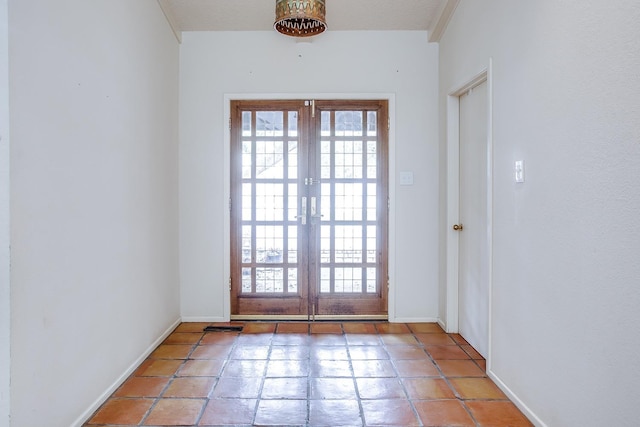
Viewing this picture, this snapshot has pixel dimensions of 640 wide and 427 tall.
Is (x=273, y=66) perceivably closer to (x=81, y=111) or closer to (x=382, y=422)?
(x=81, y=111)

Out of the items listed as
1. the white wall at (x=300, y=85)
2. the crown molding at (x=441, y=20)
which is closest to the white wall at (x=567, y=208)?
the crown molding at (x=441, y=20)

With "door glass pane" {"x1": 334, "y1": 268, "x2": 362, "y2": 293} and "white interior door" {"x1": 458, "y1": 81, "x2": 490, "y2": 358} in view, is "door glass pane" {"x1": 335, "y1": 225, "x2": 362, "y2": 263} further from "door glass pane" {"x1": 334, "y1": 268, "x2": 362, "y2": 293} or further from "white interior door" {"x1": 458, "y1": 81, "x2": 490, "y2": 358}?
"white interior door" {"x1": 458, "y1": 81, "x2": 490, "y2": 358}

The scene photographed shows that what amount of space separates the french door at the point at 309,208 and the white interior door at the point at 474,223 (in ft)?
2.43

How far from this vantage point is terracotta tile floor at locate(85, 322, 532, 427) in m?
2.30

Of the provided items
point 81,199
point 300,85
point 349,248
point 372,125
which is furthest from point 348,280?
point 81,199

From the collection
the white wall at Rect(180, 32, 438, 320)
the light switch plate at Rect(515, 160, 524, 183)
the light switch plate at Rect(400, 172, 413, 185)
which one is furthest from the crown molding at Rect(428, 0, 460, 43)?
the light switch plate at Rect(515, 160, 524, 183)

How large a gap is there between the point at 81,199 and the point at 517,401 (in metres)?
2.60

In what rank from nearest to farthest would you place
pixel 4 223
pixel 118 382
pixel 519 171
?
pixel 4 223 < pixel 519 171 < pixel 118 382

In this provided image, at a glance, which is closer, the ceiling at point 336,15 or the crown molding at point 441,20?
the crown molding at point 441,20

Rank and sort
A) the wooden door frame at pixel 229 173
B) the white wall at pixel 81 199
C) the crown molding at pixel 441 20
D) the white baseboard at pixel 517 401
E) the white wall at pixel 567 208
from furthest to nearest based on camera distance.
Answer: the wooden door frame at pixel 229 173 → the crown molding at pixel 441 20 → the white baseboard at pixel 517 401 → the white wall at pixel 81 199 → the white wall at pixel 567 208

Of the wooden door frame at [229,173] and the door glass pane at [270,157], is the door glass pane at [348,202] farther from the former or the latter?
the door glass pane at [270,157]

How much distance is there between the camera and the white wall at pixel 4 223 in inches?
66.4

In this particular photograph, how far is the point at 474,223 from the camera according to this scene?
3318 millimetres

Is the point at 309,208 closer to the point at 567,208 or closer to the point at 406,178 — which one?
the point at 406,178
